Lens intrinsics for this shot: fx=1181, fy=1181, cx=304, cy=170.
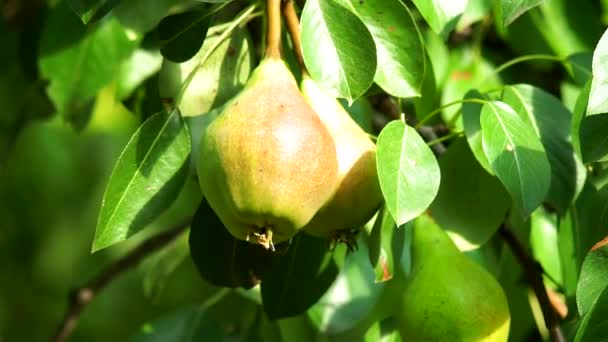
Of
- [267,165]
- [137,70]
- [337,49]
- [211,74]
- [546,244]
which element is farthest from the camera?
[137,70]

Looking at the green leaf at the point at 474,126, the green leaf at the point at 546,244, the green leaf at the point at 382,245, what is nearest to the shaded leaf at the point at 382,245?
the green leaf at the point at 382,245

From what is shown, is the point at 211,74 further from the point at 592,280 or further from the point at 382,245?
the point at 592,280

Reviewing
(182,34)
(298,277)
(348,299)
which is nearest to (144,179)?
(182,34)

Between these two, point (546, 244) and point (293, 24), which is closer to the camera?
point (293, 24)

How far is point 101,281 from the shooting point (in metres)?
1.79

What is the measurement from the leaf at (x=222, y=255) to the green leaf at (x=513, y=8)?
1.07ft

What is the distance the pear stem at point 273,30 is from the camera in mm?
1010

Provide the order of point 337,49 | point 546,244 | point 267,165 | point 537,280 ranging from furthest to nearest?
point 546,244, point 537,280, point 337,49, point 267,165

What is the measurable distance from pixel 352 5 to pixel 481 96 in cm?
18

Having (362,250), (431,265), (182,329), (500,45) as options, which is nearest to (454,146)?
(431,265)

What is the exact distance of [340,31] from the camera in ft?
3.32

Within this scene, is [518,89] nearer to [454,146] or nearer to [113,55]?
[454,146]

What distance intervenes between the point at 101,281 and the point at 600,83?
3.31ft

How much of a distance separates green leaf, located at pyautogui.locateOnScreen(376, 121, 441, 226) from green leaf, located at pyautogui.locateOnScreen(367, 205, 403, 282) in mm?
70
